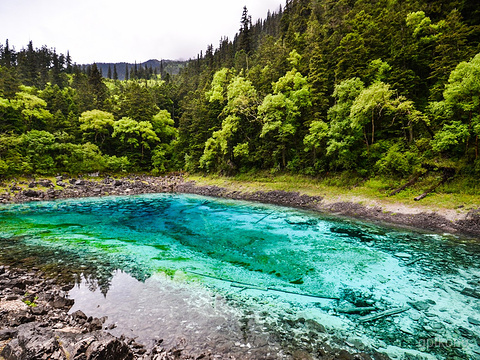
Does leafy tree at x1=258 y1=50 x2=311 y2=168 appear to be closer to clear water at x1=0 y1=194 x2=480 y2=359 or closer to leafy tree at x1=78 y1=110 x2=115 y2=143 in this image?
clear water at x1=0 y1=194 x2=480 y2=359

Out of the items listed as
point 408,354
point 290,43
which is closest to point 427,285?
point 408,354

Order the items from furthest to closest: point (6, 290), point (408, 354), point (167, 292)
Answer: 1. point (167, 292)
2. point (6, 290)
3. point (408, 354)

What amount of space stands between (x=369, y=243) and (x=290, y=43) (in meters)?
36.5

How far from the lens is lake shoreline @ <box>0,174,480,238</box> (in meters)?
12.0

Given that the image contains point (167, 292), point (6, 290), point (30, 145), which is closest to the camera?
point (6, 290)

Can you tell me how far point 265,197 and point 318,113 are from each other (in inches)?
420

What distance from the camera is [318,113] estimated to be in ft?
75.5

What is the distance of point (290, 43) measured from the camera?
36094mm

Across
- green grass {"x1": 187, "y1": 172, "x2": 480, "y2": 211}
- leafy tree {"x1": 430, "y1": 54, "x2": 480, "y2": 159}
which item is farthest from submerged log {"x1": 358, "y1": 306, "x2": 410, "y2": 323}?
leafy tree {"x1": 430, "y1": 54, "x2": 480, "y2": 159}

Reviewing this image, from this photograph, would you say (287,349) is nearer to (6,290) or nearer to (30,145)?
(6,290)

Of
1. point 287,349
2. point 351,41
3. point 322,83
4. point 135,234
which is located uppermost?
point 351,41

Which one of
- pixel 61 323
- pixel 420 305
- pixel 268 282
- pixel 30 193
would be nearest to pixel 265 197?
pixel 268 282

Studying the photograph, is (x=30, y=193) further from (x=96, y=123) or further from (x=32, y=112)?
(x=96, y=123)

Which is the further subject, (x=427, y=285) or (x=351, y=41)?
(x=351, y=41)
